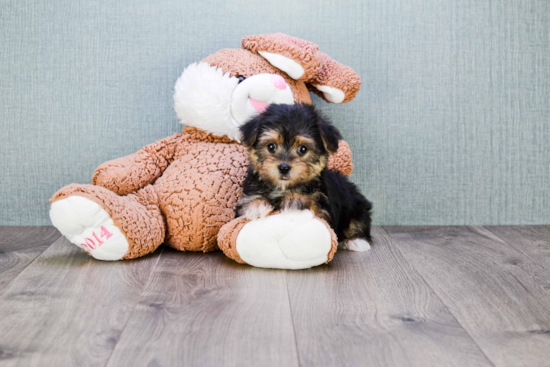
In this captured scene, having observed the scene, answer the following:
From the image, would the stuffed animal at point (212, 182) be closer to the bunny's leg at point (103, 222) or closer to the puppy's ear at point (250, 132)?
the bunny's leg at point (103, 222)

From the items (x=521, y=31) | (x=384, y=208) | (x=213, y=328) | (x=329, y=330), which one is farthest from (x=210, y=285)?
(x=521, y=31)

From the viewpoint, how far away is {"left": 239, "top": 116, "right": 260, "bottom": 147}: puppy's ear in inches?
77.4

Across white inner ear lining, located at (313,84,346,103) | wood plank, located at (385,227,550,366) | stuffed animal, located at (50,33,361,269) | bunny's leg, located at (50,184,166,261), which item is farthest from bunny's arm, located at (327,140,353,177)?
bunny's leg, located at (50,184,166,261)

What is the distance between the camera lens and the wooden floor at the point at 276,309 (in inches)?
51.0

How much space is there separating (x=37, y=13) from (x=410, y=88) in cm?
210

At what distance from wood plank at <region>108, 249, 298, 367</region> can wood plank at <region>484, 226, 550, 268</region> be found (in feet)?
3.98

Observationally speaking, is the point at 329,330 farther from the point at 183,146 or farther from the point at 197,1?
the point at 197,1

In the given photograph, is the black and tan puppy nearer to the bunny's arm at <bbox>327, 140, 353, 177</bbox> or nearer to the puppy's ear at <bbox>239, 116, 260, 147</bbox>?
the puppy's ear at <bbox>239, 116, 260, 147</bbox>

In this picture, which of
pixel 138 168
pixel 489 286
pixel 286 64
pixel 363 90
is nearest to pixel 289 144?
pixel 286 64

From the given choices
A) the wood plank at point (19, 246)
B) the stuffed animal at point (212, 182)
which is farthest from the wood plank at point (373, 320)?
the wood plank at point (19, 246)

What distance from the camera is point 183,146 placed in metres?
2.44

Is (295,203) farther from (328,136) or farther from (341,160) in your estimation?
(341,160)

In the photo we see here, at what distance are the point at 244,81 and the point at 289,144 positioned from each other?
1.63 ft

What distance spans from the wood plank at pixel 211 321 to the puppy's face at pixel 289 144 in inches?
15.8
